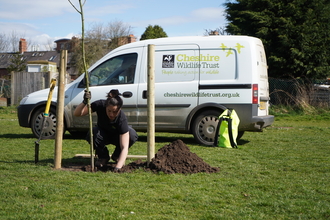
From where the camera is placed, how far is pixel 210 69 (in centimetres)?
930

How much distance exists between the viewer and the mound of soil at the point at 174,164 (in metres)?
5.93

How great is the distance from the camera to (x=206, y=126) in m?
9.40

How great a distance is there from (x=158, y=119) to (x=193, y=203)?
17.6ft

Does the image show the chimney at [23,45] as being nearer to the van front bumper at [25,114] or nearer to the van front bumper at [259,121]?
the van front bumper at [25,114]

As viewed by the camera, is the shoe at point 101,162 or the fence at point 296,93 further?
the fence at point 296,93

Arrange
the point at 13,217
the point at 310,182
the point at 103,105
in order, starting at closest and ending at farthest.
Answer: the point at 13,217 → the point at 310,182 → the point at 103,105

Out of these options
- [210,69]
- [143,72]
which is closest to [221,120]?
[210,69]

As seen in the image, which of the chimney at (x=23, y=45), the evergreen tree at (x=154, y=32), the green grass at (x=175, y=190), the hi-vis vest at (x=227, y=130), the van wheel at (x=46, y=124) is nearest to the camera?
the green grass at (x=175, y=190)

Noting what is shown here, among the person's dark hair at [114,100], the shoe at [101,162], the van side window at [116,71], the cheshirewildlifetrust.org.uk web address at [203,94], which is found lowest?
the shoe at [101,162]

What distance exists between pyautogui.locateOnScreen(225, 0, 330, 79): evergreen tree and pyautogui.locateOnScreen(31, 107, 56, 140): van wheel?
1320 cm

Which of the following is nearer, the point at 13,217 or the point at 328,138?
the point at 13,217

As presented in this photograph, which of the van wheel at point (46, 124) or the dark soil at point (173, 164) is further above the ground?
the van wheel at point (46, 124)

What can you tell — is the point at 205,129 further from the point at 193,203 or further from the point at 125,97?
the point at 193,203

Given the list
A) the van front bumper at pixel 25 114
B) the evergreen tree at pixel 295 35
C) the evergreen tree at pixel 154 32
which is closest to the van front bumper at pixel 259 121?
the van front bumper at pixel 25 114
